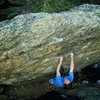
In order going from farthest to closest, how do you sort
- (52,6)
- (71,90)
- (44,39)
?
(71,90), (52,6), (44,39)

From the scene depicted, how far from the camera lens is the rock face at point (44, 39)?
3252 millimetres

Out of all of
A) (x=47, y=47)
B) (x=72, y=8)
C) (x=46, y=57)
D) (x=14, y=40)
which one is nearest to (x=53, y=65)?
(x=46, y=57)

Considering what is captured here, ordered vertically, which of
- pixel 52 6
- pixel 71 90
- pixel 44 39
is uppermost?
pixel 52 6

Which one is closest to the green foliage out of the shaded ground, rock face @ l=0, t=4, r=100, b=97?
rock face @ l=0, t=4, r=100, b=97

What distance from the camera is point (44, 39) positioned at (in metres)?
3.46

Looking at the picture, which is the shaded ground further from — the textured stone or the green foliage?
the green foliage

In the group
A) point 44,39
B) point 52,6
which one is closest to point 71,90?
point 44,39

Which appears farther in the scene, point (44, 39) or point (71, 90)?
point (71, 90)

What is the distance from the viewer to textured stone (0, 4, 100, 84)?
10.7ft

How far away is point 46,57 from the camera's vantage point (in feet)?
13.3

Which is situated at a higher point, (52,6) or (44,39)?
(52,6)

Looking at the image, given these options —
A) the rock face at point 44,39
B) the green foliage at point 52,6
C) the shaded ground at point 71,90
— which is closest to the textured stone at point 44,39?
the rock face at point 44,39

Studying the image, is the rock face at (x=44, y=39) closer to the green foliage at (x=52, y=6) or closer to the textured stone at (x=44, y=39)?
the textured stone at (x=44, y=39)

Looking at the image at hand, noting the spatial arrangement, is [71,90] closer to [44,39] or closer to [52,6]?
[44,39]
